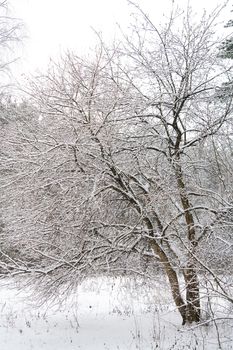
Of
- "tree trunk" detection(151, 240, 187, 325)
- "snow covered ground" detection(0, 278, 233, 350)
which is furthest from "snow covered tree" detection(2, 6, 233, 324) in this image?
"snow covered ground" detection(0, 278, 233, 350)

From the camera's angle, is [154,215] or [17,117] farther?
[17,117]

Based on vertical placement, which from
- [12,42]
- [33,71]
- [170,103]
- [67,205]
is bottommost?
[67,205]

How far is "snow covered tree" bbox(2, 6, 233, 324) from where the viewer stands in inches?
305

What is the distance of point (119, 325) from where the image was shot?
8875 millimetres

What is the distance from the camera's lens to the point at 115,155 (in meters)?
8.00

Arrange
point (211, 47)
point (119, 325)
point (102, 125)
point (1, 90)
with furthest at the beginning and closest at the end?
point (1, 90)
point (119, 325)
point (211, 47)
point (102, 125)

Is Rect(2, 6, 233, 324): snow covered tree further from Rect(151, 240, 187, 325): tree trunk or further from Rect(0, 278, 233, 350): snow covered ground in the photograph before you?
Rect(0, 278, 233, 350): snow covered ground

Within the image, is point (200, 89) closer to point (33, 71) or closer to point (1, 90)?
point (33, 71)

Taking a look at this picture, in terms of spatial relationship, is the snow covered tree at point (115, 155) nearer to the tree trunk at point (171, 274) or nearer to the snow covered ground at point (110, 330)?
the tree trunk at point (171, 274)

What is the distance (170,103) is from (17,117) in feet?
10.8

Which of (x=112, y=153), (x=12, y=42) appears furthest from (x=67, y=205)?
(x=12, y=42)

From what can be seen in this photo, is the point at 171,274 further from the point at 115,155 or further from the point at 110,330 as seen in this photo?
the point at 115,155

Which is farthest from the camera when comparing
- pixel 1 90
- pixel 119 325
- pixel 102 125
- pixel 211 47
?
pixel 1 90

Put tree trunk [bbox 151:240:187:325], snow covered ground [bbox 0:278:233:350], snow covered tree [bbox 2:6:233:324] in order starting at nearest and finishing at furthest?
1. snow covered ground [bbox 0:278:233:350]
2. snow covered tree [bbox 2:6:233:324]
3. tree trunk [bbox 151:240:187:325]
